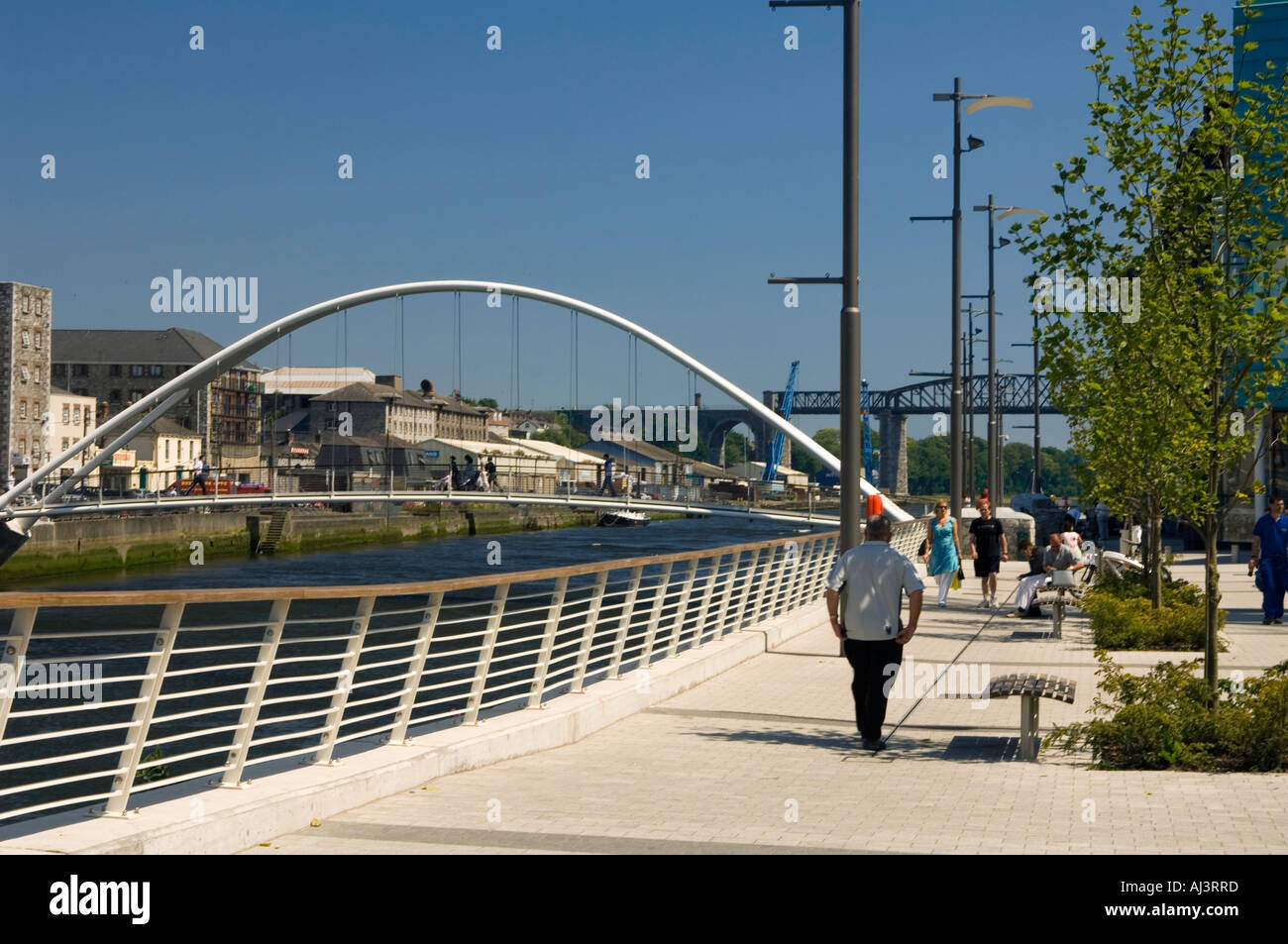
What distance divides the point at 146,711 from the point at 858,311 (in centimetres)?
1032

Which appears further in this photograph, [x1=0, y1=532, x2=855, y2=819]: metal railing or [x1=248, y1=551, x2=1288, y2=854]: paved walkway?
[x1=248, y1=551, x2=1288, y2=854]: paved walkway

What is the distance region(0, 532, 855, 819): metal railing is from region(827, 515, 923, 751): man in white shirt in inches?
76.7

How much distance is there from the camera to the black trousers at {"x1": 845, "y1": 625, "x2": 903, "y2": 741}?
1052 cm

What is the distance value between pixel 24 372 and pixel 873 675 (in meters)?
102

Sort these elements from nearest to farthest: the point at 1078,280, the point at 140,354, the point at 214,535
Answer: the point at 1078,280
the point at 214,535
the point at 140,354

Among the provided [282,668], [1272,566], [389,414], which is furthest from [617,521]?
[1272,566]

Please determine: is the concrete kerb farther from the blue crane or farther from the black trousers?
the blue crane

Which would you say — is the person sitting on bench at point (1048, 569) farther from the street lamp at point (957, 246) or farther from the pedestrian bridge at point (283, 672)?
the street lamp at point (957, 246)

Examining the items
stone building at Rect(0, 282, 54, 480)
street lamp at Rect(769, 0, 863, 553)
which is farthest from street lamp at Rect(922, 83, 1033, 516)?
stone building at Rect(0, 282, 54, 480)

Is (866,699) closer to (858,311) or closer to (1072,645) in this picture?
(858,311)

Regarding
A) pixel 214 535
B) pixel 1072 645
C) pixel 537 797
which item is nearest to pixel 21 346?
pixel 214 535

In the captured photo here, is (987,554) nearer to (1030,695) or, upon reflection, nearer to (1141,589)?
(1141,589)

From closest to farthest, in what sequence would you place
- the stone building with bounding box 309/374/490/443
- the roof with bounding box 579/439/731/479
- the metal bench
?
the metal bench
the stone building with bounding box 309/374/490/443
the roof with bounding box 579/439/731/479
